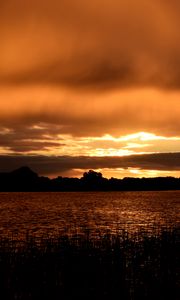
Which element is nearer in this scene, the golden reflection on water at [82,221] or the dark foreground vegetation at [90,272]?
the dark foreground vegetation at [90,272]

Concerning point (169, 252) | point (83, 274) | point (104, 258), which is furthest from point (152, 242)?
point (83, 274)

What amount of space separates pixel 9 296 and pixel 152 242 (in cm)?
829

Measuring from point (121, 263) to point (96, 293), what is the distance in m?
2.52

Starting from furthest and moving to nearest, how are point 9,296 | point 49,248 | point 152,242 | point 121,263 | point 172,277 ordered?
point 152,242 < point 49,248 < point 121,263 < point 172,277 < point 9,296

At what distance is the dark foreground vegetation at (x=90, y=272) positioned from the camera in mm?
13922

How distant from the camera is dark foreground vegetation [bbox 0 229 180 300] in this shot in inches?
548

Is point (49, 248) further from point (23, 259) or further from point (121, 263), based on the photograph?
point (121, 263)

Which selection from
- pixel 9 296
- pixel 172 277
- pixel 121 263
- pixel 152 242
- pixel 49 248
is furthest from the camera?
pixel 152 242

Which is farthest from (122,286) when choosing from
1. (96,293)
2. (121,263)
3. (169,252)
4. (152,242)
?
(152,242)

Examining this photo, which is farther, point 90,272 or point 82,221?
point 82,221

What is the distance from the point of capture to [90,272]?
15875 mm

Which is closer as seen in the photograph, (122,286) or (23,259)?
(122,286)

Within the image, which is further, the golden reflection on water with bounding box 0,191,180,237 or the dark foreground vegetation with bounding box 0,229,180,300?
the golden reflection on water with bounding box 0,191,180,237

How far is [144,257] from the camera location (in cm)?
1845
